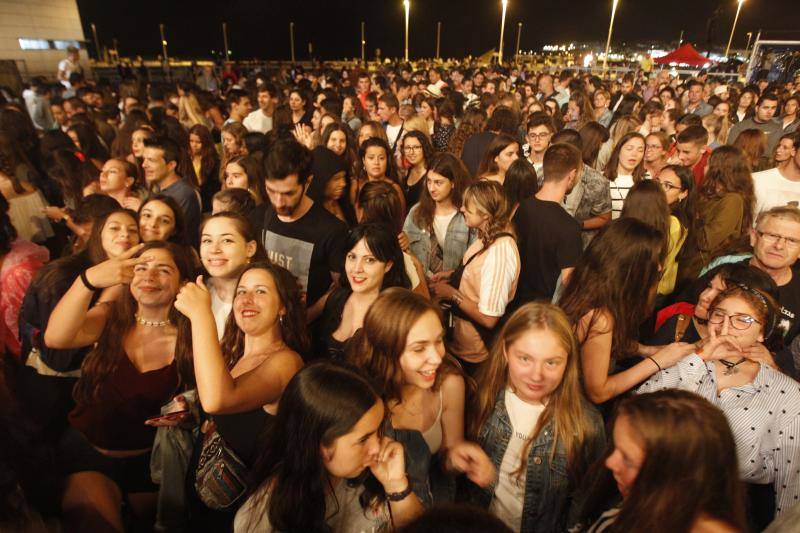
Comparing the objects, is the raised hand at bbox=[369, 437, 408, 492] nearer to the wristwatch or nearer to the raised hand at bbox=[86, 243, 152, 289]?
the wristwatch

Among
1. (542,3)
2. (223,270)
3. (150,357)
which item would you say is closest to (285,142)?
(223,270)

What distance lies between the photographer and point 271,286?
7.86 feet

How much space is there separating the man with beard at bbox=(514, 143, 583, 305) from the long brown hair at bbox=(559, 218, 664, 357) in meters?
0.70

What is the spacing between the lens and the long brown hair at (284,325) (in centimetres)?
246

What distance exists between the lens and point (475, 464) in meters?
2.06

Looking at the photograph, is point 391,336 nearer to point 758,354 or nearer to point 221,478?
point 221,478

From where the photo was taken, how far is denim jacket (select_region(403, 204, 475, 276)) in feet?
12.9

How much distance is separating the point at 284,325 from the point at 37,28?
94.6ft

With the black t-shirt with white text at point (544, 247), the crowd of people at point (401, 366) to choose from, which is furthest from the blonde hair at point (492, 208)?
the black t-shirt with white text at point (544, 247)

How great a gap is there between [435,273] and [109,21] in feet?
149

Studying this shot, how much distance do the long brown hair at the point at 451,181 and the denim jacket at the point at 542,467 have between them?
2118 millimetres

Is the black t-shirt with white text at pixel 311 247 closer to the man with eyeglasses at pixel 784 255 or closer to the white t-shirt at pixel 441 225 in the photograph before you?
the white t-shirt at pixel 441 225

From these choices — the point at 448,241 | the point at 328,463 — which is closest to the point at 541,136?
the point at 448,241

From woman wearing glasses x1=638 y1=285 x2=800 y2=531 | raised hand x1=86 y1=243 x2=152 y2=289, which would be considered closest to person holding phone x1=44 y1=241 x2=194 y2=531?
raised hand x1=86 y1=243 x2=152 y2=289
